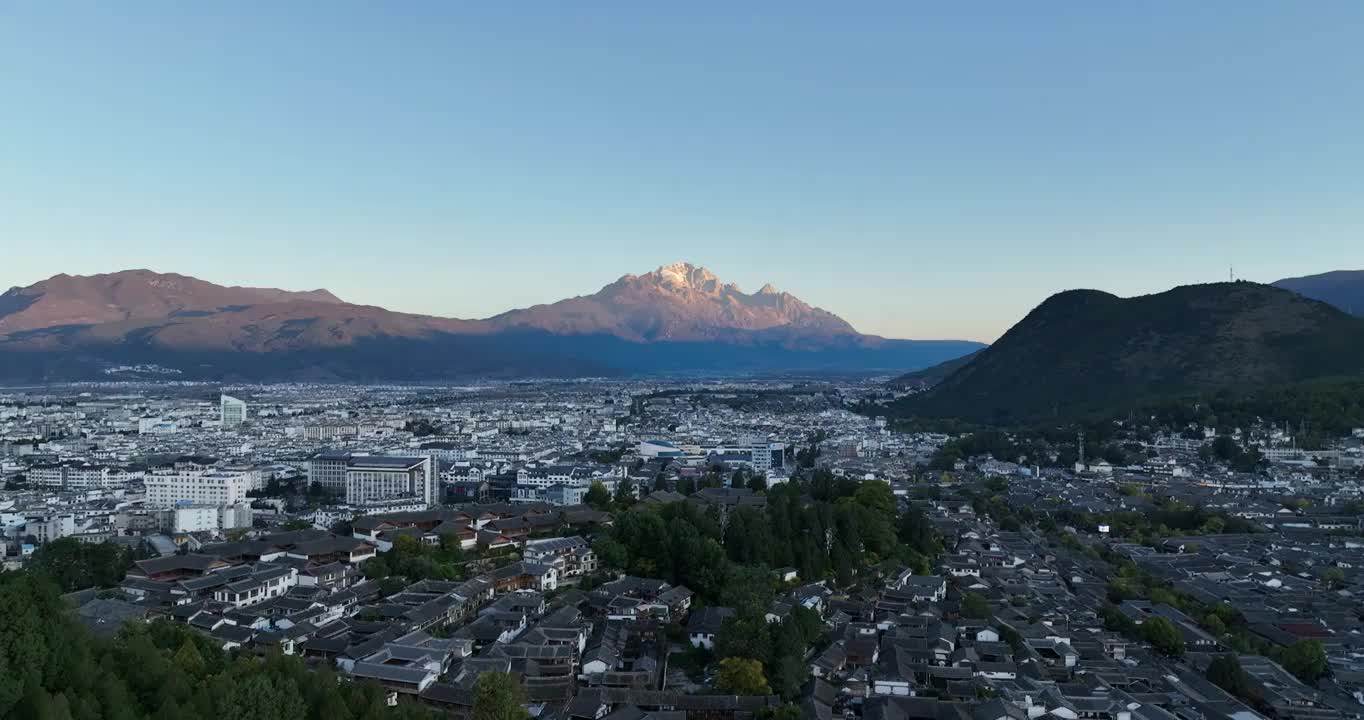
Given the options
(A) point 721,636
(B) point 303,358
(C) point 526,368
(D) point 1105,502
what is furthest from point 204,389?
(A) point 721,636

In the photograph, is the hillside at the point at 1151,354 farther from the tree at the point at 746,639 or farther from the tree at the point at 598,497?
the tree at the point at 746,639

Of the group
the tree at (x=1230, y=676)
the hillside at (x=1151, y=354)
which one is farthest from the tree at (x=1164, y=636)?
the hillside at (x=1151, y=354)

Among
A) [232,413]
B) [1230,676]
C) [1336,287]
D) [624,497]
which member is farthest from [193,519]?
[1336,287]

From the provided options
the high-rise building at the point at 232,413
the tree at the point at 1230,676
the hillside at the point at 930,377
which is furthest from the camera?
the hillside at the point at 930,377

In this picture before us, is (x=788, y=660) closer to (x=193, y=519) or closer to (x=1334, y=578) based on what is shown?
(x=1334, y=578)

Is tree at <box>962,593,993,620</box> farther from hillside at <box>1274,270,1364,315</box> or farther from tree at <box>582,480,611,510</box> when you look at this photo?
hillside at <box>1274,270,1364,315</box>

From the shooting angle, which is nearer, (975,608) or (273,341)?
(975,608)

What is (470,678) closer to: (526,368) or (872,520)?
(872,520)
